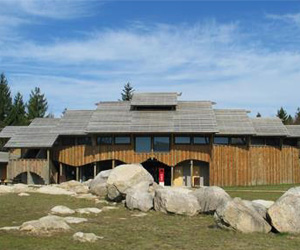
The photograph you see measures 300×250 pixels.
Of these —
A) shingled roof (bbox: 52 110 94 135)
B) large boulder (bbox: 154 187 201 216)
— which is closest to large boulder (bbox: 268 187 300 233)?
large boulder (bbox: 154 187 201 216)

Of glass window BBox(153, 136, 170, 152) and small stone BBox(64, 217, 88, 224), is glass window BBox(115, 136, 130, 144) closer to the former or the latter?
glass window BBox(153, 136, 170, 152)

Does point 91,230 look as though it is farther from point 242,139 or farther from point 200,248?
point 242,139

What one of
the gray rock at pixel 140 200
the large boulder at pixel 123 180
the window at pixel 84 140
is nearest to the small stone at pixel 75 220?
the gray rock at pixel 140 200

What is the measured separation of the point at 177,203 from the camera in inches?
729

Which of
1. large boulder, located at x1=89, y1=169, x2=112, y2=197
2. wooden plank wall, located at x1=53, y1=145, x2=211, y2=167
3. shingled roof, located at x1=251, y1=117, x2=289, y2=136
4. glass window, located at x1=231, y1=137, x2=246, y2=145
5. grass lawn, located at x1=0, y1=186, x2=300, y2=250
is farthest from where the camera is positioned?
shingled roof, located at x1=251, y1=117, x2=289, y2=136

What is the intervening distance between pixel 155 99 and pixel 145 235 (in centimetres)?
3139

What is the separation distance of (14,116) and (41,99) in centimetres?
1119

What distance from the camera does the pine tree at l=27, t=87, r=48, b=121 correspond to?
75.6m

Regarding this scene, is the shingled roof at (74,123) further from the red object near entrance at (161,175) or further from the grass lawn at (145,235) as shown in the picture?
the grass lawn at (145,235)

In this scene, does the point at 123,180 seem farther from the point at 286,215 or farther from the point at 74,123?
the point at 74,123

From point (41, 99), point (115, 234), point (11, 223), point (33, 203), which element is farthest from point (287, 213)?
point (41, 99)

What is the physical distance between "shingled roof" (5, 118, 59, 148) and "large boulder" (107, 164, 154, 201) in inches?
767

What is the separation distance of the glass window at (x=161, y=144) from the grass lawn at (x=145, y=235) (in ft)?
74.2

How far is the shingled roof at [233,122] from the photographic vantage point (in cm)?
4156
